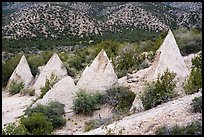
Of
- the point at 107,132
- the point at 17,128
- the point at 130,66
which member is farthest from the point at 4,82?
the point at 107,132

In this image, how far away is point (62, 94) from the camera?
2127 cm

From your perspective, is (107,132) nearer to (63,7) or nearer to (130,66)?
(130,66)

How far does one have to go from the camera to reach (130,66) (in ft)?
91.7

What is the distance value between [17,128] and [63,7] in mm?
61127

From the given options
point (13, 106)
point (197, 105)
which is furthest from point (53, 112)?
point (197, 105)

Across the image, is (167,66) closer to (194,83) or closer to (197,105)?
(194,83)

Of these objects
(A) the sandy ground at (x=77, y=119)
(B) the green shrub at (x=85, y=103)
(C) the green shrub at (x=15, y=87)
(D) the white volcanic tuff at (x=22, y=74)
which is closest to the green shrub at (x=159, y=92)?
(A) the sandy ground at (x=77, y=119)

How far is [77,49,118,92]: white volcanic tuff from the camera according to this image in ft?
70.8

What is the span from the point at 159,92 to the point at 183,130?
20.1 ft

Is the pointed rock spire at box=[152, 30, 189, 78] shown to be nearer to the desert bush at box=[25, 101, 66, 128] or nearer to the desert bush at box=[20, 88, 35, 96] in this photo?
the desert bush at box=[25, 101, 66, 128]

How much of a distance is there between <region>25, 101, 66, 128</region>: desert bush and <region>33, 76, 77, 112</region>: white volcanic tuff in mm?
626

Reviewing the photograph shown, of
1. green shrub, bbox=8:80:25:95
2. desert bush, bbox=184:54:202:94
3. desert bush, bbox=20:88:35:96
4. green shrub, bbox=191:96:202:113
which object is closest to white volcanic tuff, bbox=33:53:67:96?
desert bush, bbox=20:88:35:96

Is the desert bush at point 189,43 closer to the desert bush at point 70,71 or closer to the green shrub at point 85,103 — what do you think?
the desert bush at point 70,71

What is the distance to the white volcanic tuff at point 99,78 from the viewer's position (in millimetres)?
21578
